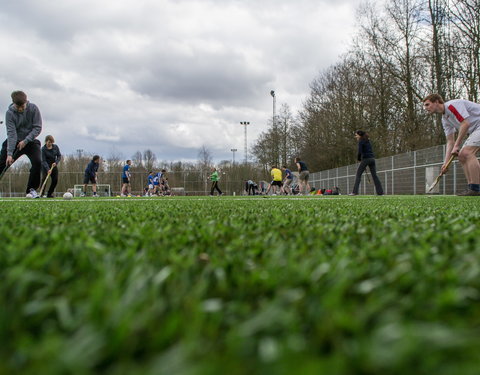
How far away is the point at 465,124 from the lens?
6.67m

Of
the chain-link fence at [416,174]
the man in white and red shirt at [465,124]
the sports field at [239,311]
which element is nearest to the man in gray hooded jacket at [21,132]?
the sports field at [239,311]

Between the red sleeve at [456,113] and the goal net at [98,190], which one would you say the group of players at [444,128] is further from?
the goal net at [98,190]

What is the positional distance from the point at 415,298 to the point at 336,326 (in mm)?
260

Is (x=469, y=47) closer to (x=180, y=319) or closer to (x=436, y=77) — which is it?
(x=436, y=77)

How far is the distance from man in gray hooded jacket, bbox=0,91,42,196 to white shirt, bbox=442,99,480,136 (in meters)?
7.64

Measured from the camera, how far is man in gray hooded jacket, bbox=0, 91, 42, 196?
7121mm

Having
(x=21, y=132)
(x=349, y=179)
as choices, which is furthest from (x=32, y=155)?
(x=349, y=179)

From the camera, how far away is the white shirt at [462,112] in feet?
22.1

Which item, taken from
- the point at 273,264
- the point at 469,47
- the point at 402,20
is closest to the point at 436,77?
the point at 469,47

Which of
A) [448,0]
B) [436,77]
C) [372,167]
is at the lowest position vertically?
[372,167]

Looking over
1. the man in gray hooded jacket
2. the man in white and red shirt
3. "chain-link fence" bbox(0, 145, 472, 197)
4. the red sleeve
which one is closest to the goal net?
"chain-link fence" bbox(0, 145, 472, 197)

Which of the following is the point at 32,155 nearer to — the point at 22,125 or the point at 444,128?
the point at 22,125

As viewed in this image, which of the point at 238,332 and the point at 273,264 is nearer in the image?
the point at 238,332

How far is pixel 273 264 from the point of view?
1.07 meters
